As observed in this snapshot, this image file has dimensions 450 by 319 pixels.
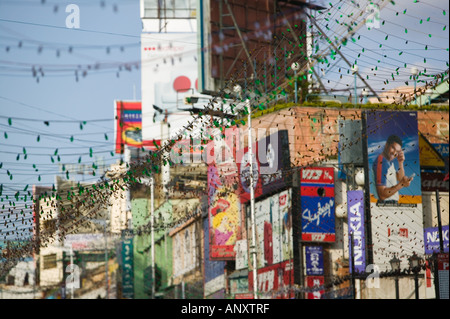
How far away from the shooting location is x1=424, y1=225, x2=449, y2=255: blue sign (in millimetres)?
31753

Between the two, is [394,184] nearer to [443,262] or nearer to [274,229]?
[274,229]

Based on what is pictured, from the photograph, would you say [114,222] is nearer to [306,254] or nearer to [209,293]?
[209,293]

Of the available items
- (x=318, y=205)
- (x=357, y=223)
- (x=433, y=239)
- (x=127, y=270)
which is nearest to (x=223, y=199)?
(x=318, y=205)

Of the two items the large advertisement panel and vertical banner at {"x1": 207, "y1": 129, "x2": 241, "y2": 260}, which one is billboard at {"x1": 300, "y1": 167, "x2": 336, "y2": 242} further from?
vertical banner at {"x1": 207, "y1": 129, "x2": 241, "y2": 260}

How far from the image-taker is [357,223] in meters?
32.8

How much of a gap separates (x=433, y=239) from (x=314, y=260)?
556cm

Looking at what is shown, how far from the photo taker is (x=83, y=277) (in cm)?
7850

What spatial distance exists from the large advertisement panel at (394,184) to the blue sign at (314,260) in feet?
9.58

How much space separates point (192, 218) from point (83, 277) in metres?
31.0

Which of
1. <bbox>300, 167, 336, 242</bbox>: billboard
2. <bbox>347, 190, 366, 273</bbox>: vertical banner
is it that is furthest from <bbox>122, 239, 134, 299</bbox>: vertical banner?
<bbox>347, 190, 366, 273</bbox>: vertical banner

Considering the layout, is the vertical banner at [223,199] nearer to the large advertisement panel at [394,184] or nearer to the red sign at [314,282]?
the red sign at [314,282]

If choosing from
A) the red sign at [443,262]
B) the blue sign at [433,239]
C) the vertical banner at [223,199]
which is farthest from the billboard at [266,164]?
the red sign at [443,262]

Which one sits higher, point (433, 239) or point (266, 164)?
point (266, 164)
